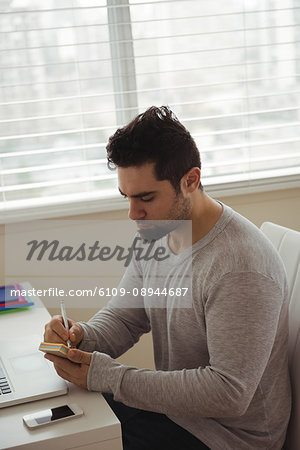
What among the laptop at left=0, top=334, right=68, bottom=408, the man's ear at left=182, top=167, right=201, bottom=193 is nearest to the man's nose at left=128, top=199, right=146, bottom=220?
the man's ear at left=182, top=167, right=201, bottom=193

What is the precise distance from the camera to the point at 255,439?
1.33 meters

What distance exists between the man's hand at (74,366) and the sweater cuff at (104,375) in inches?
0.5

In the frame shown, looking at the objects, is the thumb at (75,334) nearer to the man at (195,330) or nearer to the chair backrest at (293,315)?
the man at (195,330)

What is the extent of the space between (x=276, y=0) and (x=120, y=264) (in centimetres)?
121

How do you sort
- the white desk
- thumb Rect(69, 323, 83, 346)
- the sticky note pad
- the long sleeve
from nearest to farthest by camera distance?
1. the white desk
2. the long sleeve
3. the sticky note pad
4. thumb Rect(69, 323, 83, 346)

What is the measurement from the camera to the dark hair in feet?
4.36

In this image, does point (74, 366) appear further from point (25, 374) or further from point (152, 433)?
point (152, 433)

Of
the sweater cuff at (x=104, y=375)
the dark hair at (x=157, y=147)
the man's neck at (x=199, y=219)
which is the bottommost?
the sweater cuff at (x=104, y=375)

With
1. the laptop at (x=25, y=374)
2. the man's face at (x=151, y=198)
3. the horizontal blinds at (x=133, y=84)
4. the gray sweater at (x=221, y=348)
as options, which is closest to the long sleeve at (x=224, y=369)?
the gray sweater at (x=221, y=348)

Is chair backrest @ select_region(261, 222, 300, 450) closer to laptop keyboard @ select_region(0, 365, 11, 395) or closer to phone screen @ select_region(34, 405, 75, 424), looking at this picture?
phone screen @ select_region(34, 405, 75, 424)

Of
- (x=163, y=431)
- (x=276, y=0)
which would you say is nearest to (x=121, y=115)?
(x=276, y=0)

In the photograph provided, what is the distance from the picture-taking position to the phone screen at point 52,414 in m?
1.14

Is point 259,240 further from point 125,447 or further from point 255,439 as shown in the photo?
point 125,447

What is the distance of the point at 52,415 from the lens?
1158mm
